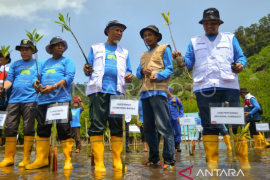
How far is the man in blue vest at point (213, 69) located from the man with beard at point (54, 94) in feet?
6.43

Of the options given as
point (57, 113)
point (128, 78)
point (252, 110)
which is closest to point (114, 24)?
point (128, 78)

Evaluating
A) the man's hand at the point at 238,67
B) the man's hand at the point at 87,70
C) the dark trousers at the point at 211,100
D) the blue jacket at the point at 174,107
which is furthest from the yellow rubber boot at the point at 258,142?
the man's hand at the point at 87,70

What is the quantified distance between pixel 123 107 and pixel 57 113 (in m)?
1.07

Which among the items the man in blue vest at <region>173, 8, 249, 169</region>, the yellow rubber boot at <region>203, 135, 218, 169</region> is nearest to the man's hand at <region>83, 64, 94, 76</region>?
the man in blue vest at <region>173, 8, 249, 169</region>

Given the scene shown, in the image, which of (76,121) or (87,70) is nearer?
(87,70)

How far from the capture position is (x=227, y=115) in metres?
3.37

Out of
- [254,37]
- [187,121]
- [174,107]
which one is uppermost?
[254,37]

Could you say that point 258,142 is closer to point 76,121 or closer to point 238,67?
point 76,121

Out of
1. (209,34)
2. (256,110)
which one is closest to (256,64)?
(256,110)

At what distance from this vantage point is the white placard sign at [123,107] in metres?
3.61

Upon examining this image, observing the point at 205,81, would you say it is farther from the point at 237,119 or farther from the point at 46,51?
the point at 46,51

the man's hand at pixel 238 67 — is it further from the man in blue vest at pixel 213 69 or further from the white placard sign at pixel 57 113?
the white placard sign at pixel 57 113

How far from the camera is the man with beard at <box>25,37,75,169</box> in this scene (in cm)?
429

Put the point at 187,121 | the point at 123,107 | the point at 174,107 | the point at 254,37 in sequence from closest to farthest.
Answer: the point at 123,107 → the point at 187,121 → the point at 174,107 → the point at 254,37
